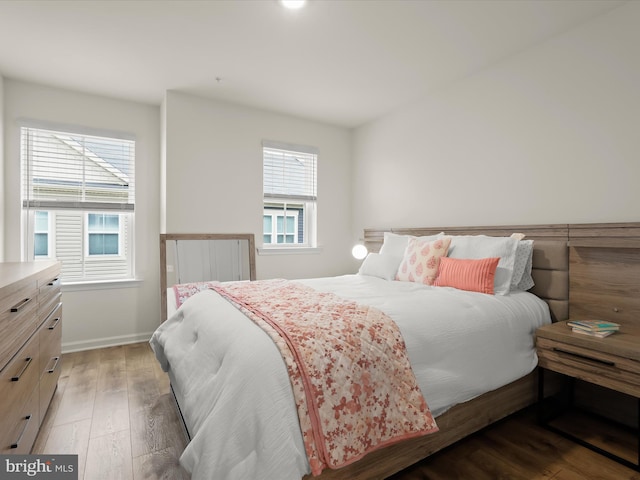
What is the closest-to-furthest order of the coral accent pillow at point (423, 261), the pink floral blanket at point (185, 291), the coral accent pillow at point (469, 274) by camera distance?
1. the coral accent pillow at point (469, 274)
2. the coral accent pillow at point (423, 261)
3. the pink floral blanket at point (185, 291)

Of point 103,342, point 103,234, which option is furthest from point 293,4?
point 103,342

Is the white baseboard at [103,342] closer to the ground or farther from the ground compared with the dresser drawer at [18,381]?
closer to the ground

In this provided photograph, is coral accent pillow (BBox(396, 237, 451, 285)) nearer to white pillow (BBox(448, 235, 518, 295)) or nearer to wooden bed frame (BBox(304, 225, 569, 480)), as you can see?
white pillow (BBox(448, 235, 518, 295))

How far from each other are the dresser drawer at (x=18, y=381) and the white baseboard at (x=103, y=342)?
1.80 metres

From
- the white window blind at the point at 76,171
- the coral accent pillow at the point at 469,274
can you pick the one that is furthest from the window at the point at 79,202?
the coral accent pillow at the point at 469,274

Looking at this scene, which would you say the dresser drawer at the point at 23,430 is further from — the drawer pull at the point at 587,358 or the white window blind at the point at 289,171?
the white window blind at the point at 289,171

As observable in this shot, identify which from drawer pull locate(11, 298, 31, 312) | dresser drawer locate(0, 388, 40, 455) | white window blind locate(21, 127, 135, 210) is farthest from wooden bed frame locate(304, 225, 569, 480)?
white window blind locate(21, 127, 135, 210)

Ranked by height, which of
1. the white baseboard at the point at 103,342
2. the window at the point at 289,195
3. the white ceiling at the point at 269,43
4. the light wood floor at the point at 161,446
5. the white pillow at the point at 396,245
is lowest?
the light wood floor at the point at 161,446

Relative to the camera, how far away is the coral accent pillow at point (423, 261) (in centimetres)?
261

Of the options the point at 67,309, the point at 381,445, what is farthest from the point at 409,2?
the point at 67,309

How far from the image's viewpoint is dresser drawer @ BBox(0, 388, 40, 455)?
4.26 ft

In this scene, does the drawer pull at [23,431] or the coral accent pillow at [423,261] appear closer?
the drawer pull at [23,431]

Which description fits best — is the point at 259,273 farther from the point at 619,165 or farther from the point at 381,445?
the point at 619,165

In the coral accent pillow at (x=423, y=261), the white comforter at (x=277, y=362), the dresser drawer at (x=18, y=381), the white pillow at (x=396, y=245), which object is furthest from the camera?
the white pillow at (x=396, y=245)
